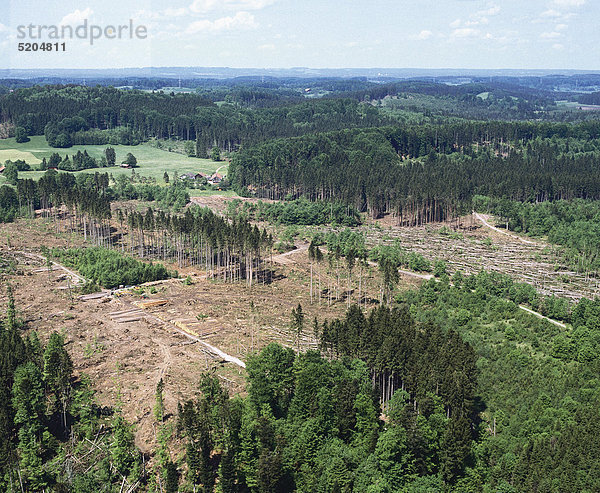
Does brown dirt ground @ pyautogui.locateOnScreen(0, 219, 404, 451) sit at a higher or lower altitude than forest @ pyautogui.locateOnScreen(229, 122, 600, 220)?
lower

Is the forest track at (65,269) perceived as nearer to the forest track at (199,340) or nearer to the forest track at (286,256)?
the forest track at (199,340)

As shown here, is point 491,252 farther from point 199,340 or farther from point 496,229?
point 199,340

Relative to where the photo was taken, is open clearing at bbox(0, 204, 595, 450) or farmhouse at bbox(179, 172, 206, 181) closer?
open clearing at bbox(0, 204, 595, 450)

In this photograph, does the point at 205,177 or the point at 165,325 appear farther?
the point at 205,177

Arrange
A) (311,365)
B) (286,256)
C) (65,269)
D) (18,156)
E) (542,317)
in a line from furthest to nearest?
(18,156), (286,256), (65,269), (542,317), (311,365)

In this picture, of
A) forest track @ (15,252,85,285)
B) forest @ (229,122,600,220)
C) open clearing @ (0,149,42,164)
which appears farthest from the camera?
open clearing @ (0,149,42,164)

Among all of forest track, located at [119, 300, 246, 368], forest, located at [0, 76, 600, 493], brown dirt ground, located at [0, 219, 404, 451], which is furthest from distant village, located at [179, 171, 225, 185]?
forest track, located at [119, 300, 246, 368]

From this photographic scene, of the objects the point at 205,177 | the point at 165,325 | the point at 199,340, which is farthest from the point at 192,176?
the point at 199,340

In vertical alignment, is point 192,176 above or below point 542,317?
above

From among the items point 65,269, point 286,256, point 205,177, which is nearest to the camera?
point 65,269

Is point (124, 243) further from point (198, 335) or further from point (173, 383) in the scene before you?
point (173, 383)

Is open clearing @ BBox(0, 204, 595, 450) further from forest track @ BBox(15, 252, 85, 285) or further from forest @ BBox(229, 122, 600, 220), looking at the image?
forest @ BBox(229, 122, 600, 220)

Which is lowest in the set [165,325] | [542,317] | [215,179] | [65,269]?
[165,325]
